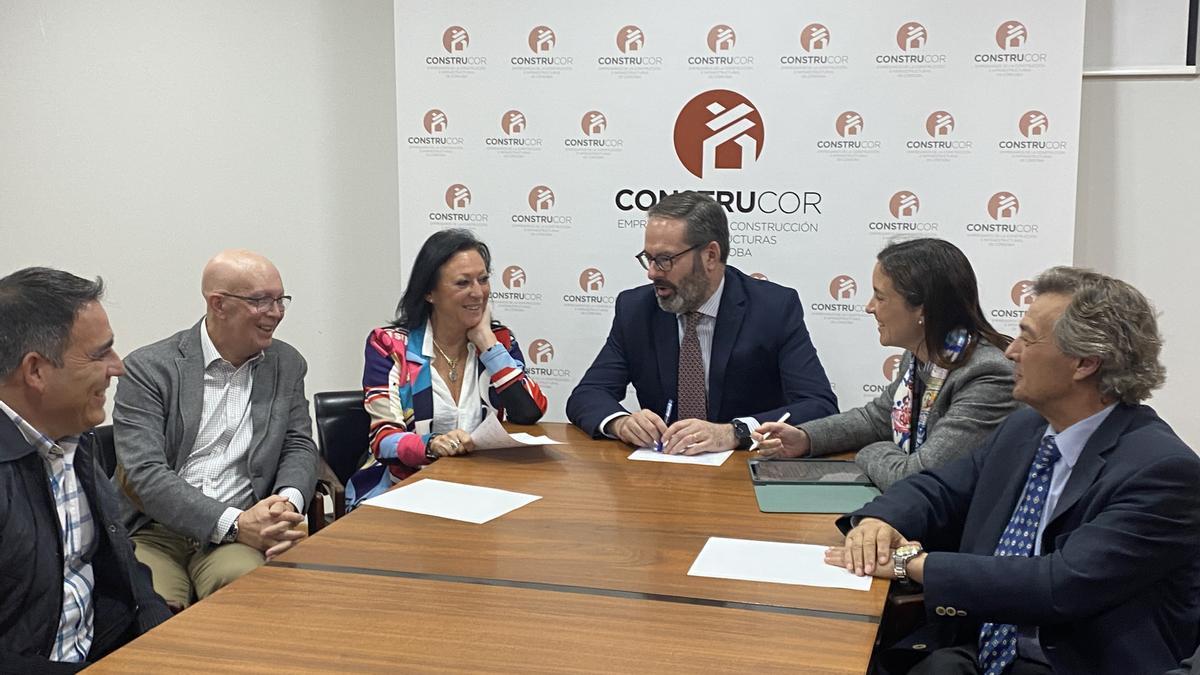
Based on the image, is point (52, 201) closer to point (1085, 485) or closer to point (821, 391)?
point (821, 391)

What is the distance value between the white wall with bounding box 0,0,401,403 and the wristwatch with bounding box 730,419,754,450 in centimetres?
253

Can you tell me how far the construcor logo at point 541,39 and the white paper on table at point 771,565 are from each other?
276cm

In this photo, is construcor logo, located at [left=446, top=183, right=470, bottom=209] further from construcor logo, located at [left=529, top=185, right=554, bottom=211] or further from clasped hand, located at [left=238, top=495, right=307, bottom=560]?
clasped hand, located at [left=238, top=495, right=307, bottom=560]

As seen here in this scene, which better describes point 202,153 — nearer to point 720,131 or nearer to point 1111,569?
point 720,131

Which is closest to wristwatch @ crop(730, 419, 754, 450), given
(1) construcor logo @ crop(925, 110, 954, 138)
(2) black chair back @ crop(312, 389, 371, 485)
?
(2) black chair back @ crop(312, 389, 371, 485)

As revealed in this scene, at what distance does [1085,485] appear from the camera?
2188 millimetres

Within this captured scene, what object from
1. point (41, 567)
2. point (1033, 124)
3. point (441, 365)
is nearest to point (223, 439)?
point (441, 365)

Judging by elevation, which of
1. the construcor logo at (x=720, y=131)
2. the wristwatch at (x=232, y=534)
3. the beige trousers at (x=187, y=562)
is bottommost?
the beige trousers at (x=187, y=562)

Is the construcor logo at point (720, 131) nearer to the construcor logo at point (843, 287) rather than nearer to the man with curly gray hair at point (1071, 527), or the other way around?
the construcor logo at point (843, 287)

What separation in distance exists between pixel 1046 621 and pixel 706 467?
A: 116 cm

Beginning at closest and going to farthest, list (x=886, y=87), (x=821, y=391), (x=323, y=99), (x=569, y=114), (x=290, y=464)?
(x=290, y=464), (x=821, y=391), (x=886, y=87), (x=569, y=114), (x=323, y=99)

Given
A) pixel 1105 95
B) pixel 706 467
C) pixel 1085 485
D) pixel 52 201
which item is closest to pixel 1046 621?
pixel 1085 485

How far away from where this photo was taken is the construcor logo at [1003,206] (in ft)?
14.0

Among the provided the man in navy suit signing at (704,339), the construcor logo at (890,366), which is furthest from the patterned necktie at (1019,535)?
the construcor logo at (890,366)
